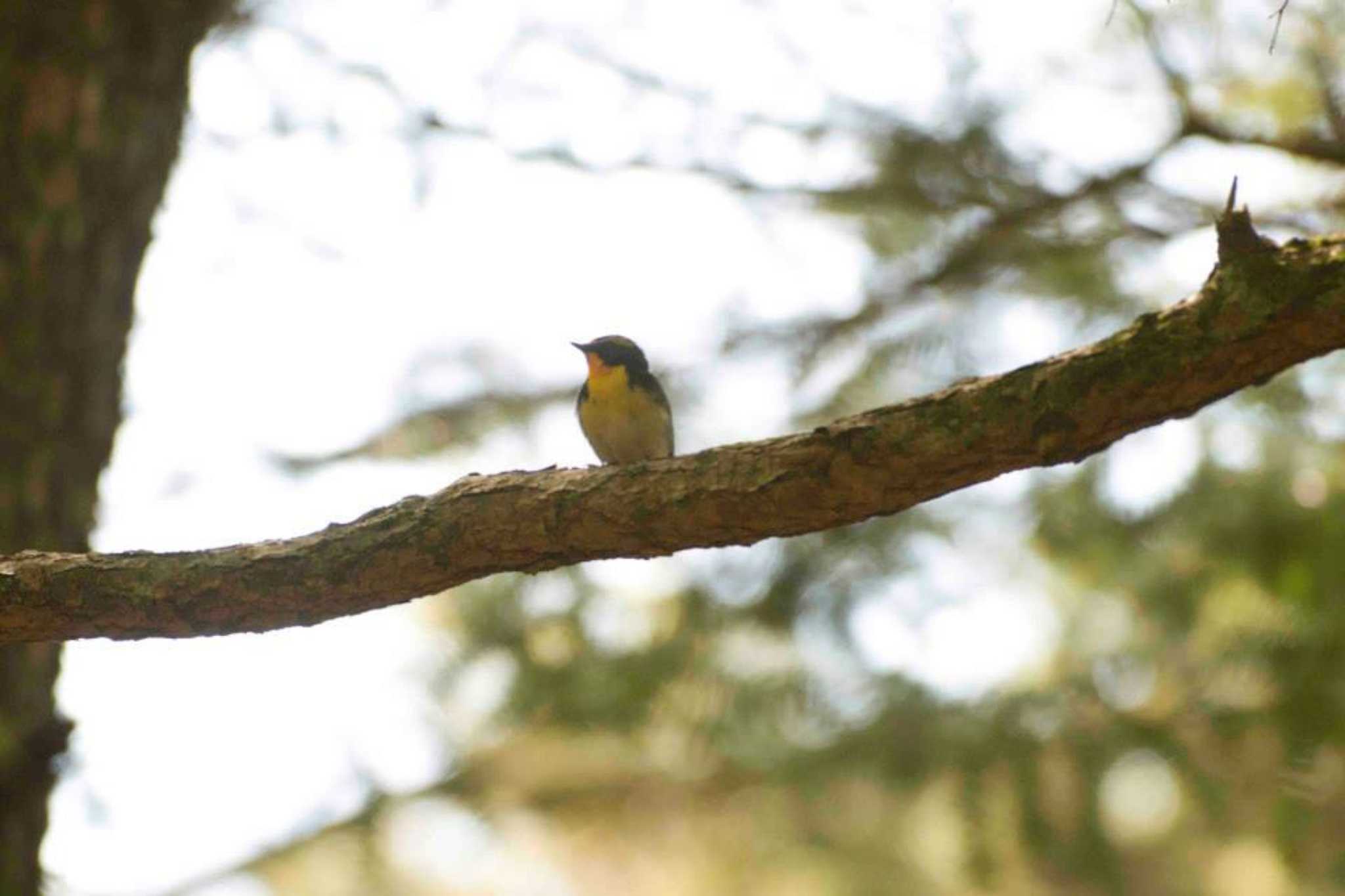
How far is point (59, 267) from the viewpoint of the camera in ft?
12.1

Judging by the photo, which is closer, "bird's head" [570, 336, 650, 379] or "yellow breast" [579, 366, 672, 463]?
"yellow breast" [579, 366, 672, 463]

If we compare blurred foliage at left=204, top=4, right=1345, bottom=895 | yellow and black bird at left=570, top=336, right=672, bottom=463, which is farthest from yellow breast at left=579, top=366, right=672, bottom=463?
blurred foliage at left=204, top=4, right=1345, bottom=895

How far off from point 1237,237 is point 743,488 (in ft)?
2.67

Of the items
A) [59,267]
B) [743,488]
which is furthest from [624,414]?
[743,488]

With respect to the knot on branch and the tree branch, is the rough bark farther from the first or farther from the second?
the knot on branch

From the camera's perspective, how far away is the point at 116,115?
3.86 meters

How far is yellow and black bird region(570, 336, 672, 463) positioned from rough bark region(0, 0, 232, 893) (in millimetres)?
1377

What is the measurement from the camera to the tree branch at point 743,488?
1.92m

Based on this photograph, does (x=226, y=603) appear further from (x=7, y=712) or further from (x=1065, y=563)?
(x=1065, y=563)

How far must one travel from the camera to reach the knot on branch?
189cm

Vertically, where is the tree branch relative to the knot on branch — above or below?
below

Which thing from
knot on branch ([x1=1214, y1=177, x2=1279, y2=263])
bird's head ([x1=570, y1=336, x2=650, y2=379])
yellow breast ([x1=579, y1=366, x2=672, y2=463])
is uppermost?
bird's head ([x1=570, y1=336, x2=650, y2=379])

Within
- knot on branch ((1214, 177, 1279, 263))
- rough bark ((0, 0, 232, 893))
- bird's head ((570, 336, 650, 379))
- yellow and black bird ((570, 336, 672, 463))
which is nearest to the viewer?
knot on branch ((1214, 177, 1279, 263))

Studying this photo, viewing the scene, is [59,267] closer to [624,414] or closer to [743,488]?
[624,414]
